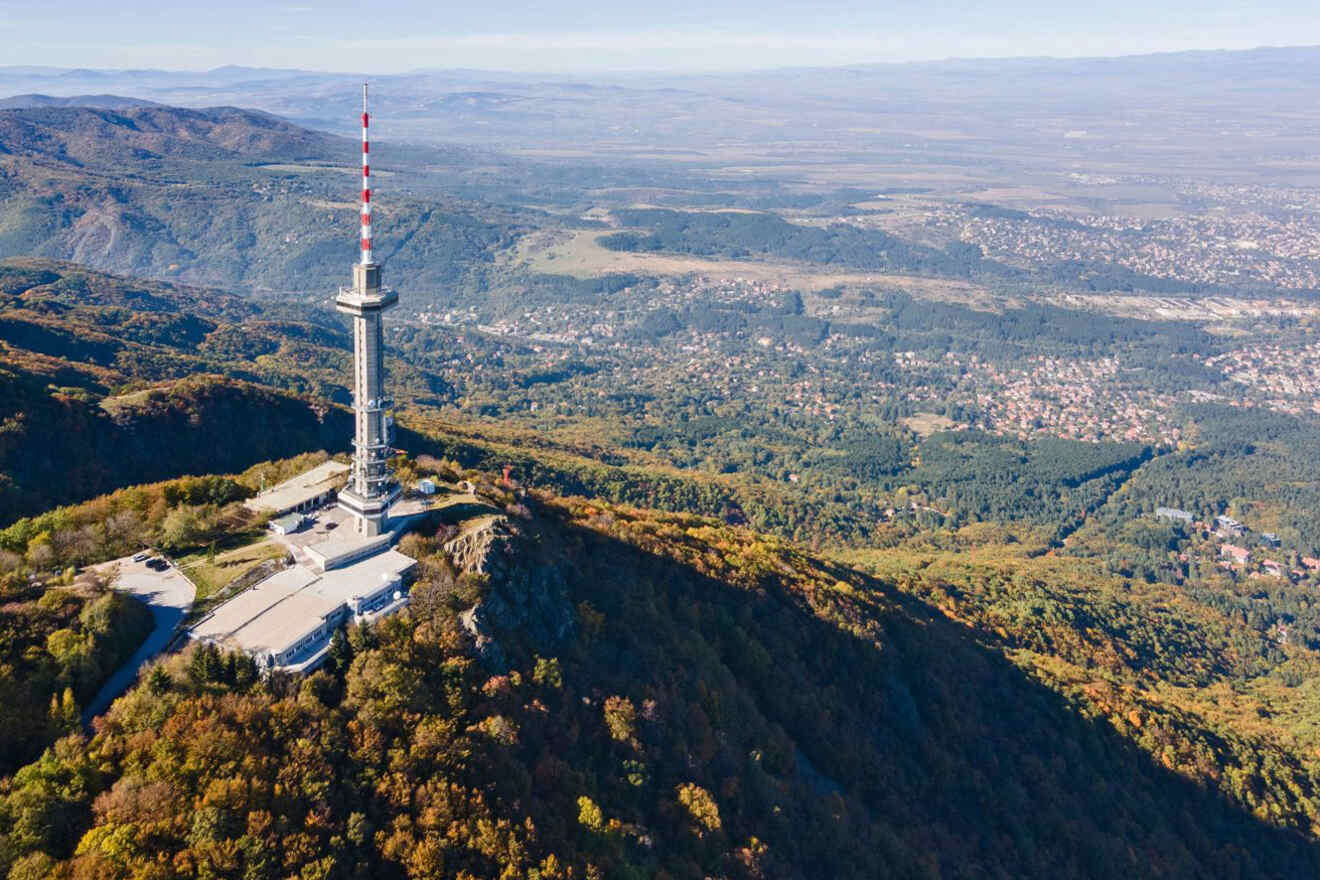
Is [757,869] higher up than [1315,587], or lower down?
higher up

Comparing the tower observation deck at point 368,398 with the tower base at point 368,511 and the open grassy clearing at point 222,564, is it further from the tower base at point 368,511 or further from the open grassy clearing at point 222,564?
the open grassy clearing at point 222,564

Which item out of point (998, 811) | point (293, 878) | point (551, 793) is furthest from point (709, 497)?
point (293, 878)

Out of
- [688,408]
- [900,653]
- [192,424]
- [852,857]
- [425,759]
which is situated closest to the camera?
[425,759]

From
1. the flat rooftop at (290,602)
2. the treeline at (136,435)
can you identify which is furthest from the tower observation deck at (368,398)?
the treeline at (136,435)

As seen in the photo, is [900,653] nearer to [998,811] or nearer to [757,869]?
[998,811]

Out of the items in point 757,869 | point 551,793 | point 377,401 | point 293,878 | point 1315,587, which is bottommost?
point 1315,587

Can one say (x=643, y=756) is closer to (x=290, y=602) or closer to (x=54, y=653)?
(x=290, y=602)

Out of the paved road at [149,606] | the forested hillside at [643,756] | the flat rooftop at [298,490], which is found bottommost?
the forested hillside at [643,756]
